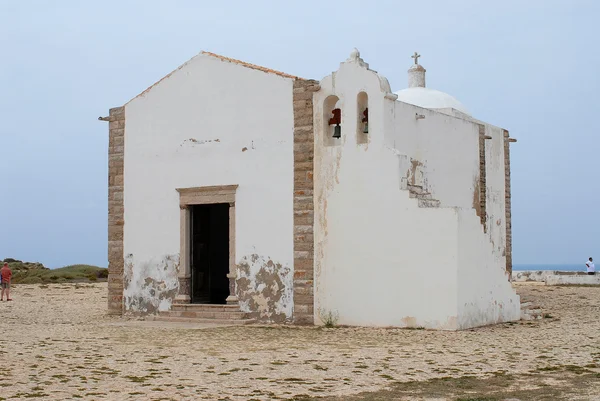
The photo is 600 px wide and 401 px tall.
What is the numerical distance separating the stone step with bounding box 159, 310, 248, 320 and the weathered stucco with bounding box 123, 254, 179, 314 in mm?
351

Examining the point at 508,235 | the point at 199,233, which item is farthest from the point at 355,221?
the point at 508,235

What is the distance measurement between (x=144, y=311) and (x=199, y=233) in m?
2.07

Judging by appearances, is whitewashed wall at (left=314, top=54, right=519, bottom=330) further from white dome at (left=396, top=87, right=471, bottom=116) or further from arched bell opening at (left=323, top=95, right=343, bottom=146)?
white dome at (left=396, top=87, right=471, bottom=116)

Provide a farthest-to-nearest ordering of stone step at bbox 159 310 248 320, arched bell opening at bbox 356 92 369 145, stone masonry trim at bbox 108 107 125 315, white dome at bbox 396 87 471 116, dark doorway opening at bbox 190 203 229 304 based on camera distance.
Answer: white dome at bbox 396 87 471 116, stone masonry trim at bbox 108 107 125 315, dark doorway opening at bbox 190 203 229 304, stone step at bbox 159 310 248 320, arched bell opening at bbox 356 92 369 145

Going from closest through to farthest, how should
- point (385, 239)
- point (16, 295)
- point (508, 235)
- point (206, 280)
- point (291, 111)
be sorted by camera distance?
point (385, 239), point (291, 111), point (206, 280), point (508, 235), point (16, 295)

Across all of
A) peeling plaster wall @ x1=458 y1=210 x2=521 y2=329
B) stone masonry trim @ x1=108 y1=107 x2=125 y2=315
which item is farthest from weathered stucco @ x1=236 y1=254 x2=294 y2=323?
peeling plaster wall @ x1=458 y1=210 x2=521 y2=329

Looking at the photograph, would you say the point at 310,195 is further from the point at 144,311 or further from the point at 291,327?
the point at 144,311

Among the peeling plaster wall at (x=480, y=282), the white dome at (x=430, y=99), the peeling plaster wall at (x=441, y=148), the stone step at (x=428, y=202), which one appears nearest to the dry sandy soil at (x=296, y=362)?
the peeling plaster wall at (x=480, y=282)

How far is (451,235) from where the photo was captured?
13.6 meters

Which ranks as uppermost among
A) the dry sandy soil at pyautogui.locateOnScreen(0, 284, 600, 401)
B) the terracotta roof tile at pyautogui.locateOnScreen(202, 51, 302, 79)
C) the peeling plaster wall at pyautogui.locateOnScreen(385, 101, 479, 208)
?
the terracotta roof tile at pyautogui.locateOnScreen(202, 51, 302, 79)

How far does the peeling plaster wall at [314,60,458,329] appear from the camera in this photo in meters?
13.8

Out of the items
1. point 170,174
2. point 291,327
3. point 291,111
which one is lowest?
point 291,327

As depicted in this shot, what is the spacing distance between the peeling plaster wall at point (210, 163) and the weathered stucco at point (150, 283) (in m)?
0.02

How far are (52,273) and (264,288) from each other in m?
25.0
